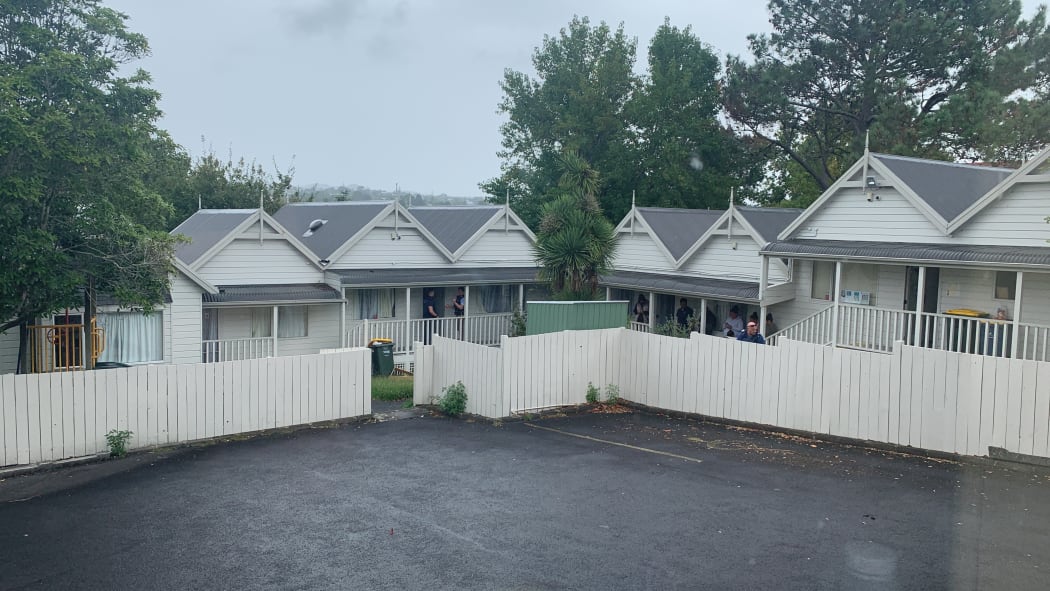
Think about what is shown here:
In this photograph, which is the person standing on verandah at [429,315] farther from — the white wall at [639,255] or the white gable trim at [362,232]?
the white wall at [639,255]

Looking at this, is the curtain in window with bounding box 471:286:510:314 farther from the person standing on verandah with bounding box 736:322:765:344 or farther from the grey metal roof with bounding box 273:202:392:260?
the person standing on verandah with bounding box 736:322:765:344

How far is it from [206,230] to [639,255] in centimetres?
1440

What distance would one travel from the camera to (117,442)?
15391 millimetres

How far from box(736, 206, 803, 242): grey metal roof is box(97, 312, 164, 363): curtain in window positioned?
1739 centimetres

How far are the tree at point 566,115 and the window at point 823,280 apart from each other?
67.8ft

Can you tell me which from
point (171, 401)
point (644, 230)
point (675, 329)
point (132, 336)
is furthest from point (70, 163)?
point (644, 230)

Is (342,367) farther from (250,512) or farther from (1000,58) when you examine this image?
(1000,58)

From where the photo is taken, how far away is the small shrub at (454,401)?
19.5 metres

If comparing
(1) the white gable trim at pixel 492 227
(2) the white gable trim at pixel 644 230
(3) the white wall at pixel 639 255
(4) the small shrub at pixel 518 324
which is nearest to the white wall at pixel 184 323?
(1) the white gable trim at pixel 492 227

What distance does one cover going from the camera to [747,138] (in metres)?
46.5

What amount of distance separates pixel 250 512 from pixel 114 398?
4621 millimetres

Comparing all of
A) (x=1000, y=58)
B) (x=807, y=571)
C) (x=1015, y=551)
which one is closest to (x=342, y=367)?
(x=807, y=571)

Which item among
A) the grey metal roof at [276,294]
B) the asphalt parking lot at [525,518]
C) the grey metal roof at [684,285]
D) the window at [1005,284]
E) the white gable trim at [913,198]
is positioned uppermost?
the white gable trim at [913,198]

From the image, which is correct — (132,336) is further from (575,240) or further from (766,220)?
(766,220)
